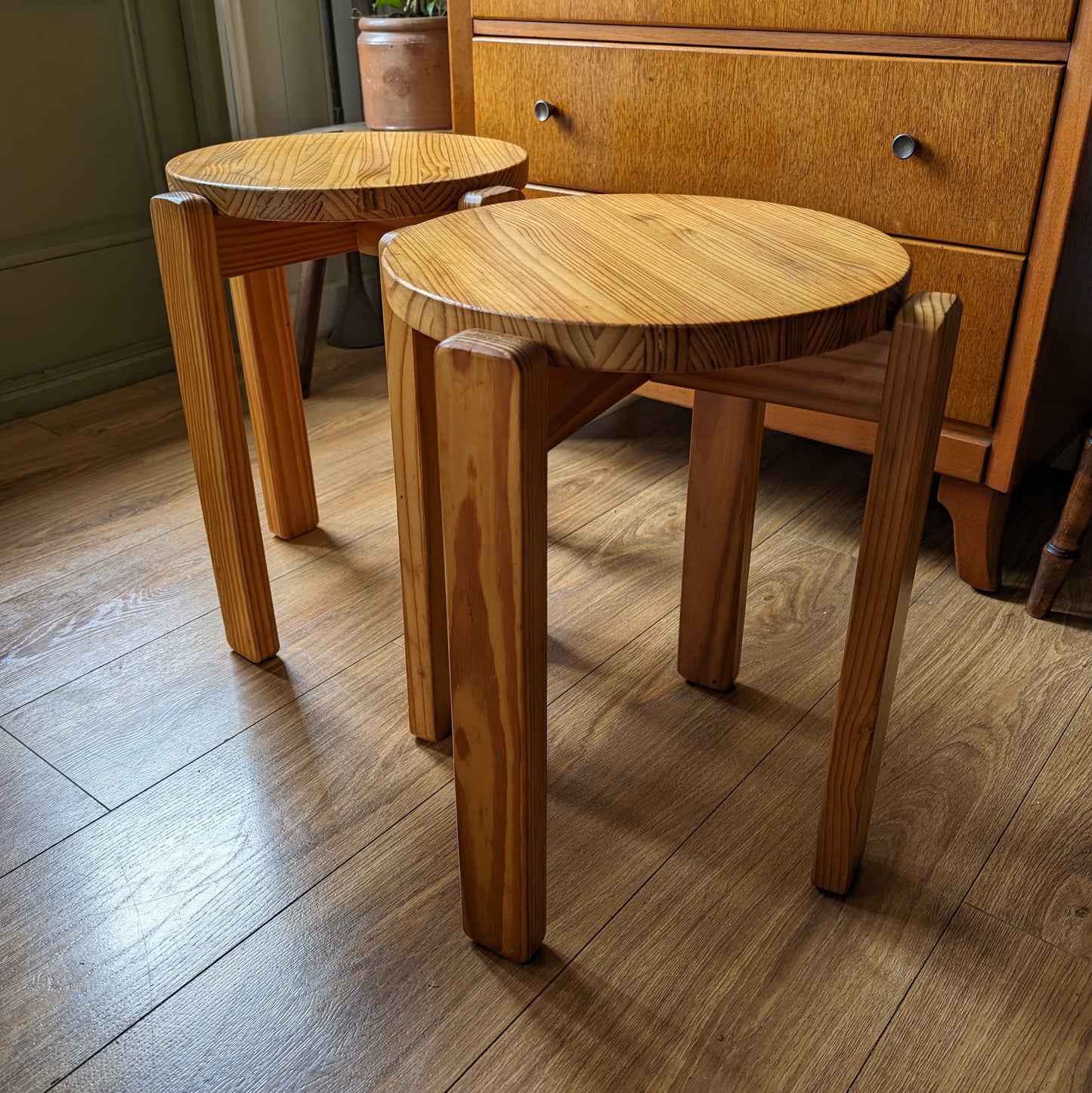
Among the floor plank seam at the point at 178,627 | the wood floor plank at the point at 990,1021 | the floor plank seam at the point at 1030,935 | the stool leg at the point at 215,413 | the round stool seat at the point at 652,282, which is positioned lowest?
the floor plank seam at the point at 178,627

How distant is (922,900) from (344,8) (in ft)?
6.05

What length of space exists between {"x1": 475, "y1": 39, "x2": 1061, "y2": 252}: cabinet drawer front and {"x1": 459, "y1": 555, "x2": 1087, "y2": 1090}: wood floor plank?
49 centimetres

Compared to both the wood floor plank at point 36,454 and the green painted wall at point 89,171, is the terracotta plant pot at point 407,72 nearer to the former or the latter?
the green painted wall at point 89,171

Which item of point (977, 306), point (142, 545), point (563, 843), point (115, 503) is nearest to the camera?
point (563, 843)

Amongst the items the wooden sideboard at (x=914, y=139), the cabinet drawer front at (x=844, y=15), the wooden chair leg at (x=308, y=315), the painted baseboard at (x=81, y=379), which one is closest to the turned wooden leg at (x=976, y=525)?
the wooden sideboard at (x=914, y=139)

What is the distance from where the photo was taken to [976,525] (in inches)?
47.1

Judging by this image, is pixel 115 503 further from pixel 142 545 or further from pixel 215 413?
pixel 215 413

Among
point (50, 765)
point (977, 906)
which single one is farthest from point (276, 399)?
point (977, 906)

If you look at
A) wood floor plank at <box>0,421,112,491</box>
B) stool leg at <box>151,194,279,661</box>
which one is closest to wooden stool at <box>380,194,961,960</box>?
stool leg at <box>151,194,279,661</box>

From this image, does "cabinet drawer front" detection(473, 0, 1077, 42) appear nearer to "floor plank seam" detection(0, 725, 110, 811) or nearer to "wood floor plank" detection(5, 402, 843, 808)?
"wood floor plank" detection(5, 402, 843, 808)

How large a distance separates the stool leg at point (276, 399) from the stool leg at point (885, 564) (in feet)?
2.38

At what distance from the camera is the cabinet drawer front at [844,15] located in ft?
3.16

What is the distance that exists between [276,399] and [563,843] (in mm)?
656

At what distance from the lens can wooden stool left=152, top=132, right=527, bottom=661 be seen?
2.91 feet
